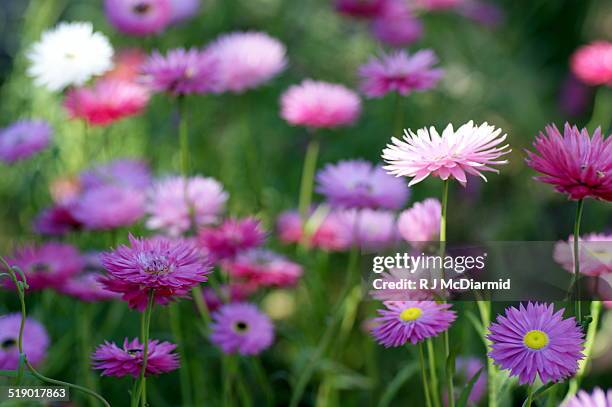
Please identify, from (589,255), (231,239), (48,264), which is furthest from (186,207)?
(589,255)

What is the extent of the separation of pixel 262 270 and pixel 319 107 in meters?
0.31

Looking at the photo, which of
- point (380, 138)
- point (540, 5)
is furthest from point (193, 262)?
point (540, 5)

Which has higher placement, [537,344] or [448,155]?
[448,155]

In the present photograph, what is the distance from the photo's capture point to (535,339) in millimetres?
750

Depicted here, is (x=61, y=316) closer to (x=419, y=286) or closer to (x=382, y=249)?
(x=382, y=249)

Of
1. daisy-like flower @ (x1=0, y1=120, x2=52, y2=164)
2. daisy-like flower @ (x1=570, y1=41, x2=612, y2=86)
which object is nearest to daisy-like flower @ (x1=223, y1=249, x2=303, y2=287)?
daisy-like flower @ (x1=0, y1=120, x2=52, y2=164)

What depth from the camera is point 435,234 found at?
103 centimetres

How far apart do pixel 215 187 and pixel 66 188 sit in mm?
559

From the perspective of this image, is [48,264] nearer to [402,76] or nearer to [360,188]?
[360,188]

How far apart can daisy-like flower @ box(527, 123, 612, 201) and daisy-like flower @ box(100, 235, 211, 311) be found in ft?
1.09

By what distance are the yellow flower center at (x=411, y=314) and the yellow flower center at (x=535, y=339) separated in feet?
0.36

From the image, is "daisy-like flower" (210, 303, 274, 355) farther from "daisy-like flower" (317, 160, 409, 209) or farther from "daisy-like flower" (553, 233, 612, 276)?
"daisy-like flower" (553, 233, 612, 276)

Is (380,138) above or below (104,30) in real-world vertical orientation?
below

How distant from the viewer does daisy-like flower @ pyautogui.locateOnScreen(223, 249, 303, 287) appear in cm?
129
